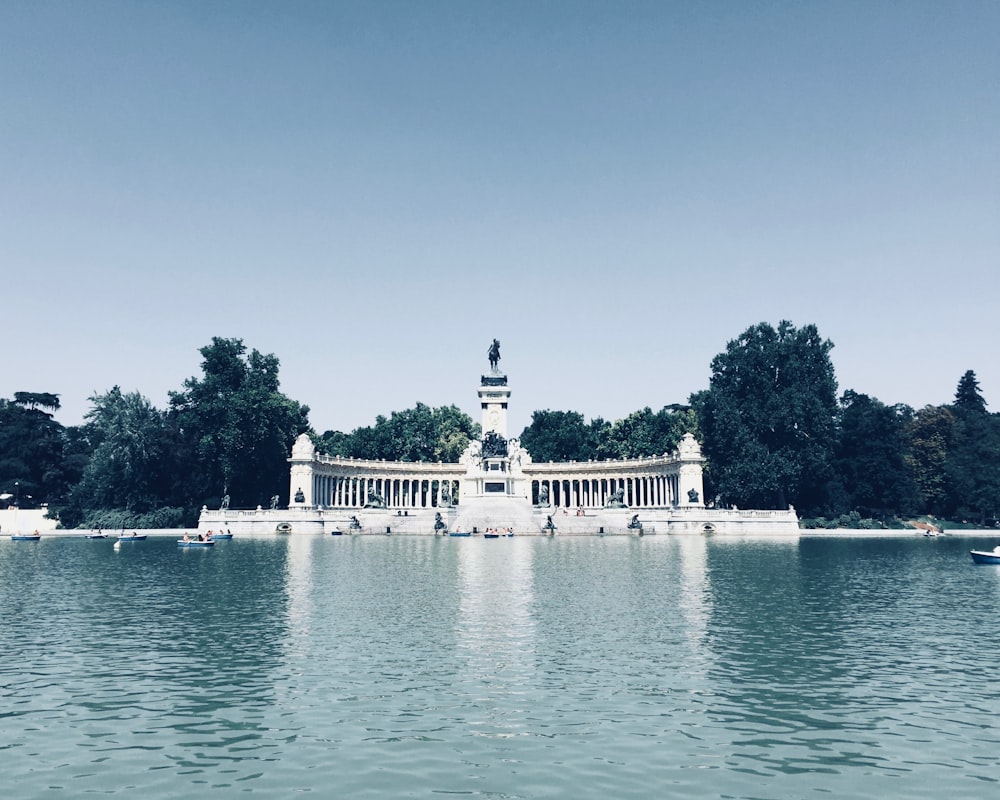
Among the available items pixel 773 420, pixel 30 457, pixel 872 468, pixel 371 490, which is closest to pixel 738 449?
pixel 773 420

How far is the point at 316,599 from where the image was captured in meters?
36.4

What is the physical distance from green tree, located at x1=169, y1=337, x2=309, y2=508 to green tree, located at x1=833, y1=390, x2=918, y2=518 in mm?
72657

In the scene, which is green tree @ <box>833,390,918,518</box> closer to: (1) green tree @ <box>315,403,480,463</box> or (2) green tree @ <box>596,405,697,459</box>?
(2) green tree @ <box>596,405,697,459</box>

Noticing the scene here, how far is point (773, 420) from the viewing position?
10081 centimetres

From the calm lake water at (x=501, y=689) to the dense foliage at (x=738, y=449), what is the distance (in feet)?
200

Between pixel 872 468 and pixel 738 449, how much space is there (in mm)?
17429

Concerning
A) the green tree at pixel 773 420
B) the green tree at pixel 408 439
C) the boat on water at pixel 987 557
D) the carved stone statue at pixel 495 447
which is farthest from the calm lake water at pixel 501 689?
the green tree at pixel 408 439

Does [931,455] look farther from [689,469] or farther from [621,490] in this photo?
[621,490]

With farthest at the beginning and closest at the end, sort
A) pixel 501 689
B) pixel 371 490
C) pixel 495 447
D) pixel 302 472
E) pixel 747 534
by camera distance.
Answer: pixel 371 490 → pixel 495 447 → pixel 302 472 → pixel 747 534 → pixel 501 689

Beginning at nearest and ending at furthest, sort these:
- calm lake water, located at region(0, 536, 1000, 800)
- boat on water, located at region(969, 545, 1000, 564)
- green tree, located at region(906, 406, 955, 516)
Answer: calm lake water, located at region(0, 536, 1000, 800)
boat on water, located at region(969, 545, 1000, 564)
green tree, located at region(906, 406, 955, 516)

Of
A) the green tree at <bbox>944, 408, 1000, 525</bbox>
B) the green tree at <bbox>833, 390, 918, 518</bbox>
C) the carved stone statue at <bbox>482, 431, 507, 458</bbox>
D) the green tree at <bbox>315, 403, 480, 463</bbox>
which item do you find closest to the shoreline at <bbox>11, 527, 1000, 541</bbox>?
the green tree at <bbox>944, 408, 1000, 525</bbox>

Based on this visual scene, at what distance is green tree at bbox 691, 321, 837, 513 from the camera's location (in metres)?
100

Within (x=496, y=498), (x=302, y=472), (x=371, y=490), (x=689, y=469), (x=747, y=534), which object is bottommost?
(x=747, y=534)

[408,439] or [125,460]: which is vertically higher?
[408,439]
